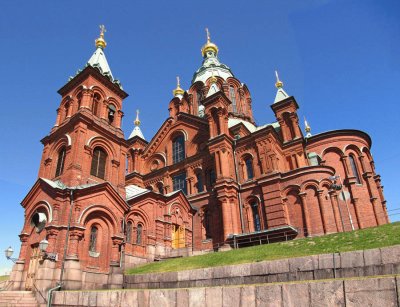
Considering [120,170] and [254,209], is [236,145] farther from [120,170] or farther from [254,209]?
[120,170]

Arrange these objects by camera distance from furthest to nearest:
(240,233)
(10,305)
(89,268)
Result: (240,233)
(89,268)
(10,305)

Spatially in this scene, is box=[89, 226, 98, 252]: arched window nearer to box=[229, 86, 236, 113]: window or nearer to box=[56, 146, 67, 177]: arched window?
box=[56, 146, 67, 177]: arched window

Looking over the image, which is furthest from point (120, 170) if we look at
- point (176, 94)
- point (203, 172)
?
point (176, 94)

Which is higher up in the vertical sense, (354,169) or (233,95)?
(233,95)

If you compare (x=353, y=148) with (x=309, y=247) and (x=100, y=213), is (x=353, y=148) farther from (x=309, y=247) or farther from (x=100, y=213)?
(x=100, y=213)

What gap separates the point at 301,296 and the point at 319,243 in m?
7.19

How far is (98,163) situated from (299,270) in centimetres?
1675

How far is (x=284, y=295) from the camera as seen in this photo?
656cm

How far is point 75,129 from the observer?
2095 cm

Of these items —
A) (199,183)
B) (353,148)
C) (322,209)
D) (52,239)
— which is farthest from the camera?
(353,148)

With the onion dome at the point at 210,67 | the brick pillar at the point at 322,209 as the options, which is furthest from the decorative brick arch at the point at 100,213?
the onion dome at the point at 210,67

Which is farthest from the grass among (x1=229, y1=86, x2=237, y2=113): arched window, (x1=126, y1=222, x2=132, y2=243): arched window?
(x1=229, y1=86, x2=237, y2=113): arched window

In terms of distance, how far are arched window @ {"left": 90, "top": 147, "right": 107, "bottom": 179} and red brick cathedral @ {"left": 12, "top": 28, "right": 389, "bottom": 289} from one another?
0.28 ft

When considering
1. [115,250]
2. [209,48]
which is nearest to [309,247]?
[115,250]
